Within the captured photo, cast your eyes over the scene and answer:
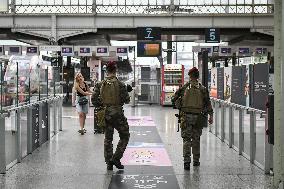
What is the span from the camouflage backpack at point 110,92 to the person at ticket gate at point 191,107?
0.98 metres

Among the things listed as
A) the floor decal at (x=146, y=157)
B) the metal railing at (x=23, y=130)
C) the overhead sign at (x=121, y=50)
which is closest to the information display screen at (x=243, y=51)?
the overhead sign at (x=121, y=50)

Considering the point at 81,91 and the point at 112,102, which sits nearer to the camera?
the point at 112,102

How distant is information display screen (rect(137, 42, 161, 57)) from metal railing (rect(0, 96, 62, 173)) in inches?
604

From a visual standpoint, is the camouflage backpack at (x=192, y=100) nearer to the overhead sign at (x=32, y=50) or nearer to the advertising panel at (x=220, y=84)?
the advertising panel at (x=220, y=84)

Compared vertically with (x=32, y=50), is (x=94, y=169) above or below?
below

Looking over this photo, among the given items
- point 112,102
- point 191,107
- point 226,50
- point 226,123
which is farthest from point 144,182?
point 226,50

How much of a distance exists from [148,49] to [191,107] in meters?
19.4

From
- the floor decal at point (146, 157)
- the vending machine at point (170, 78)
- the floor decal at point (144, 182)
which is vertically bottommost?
the floor decal at point (144, 182)

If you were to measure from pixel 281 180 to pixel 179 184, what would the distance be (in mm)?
1489

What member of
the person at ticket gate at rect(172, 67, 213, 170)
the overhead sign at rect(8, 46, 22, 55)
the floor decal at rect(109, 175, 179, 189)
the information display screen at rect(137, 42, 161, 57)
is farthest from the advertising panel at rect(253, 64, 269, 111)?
the overhead sign at rect(8, 46, 22, 55)

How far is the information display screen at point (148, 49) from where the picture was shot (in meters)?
27.3

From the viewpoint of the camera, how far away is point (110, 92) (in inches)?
308

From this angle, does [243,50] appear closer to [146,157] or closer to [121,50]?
[121,50]

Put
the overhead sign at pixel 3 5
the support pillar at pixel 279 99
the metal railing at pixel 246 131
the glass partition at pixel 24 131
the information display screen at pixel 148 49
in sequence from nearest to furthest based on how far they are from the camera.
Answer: the support pillar at pixel 279 99
the metal railing at pixel 246 131
the glass partition at pixel 24 131
the overhead sign at pixel 3 5
the information display screen at pixel 148 49
